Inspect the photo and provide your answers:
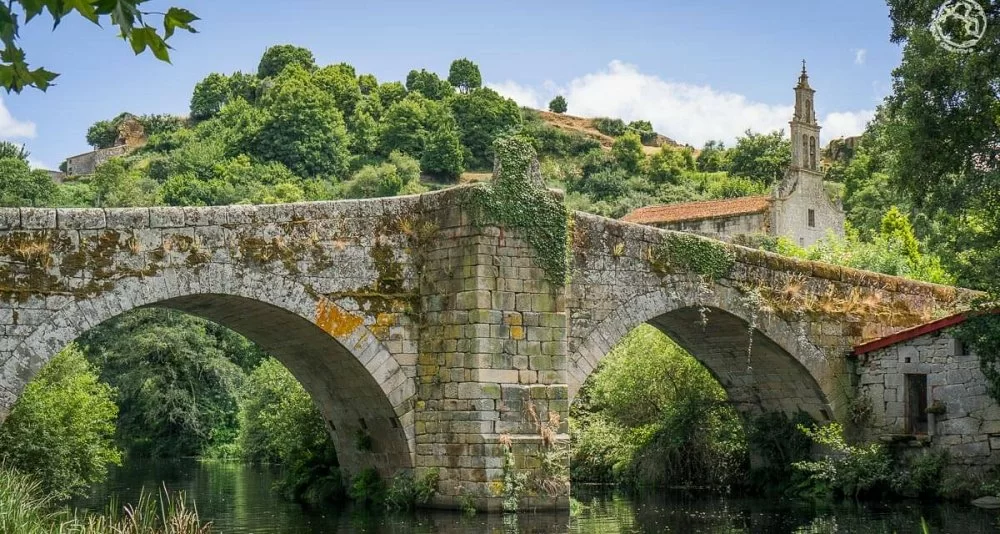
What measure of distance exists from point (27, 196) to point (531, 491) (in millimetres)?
39585

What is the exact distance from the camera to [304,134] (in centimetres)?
7162

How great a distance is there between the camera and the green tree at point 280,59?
9550 cm

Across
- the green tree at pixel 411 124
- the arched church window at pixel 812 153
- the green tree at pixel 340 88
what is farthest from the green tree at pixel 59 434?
the green tree at pixel 340 88

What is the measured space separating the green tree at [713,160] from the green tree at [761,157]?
160cm

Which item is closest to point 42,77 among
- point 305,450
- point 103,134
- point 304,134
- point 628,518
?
point 628,518

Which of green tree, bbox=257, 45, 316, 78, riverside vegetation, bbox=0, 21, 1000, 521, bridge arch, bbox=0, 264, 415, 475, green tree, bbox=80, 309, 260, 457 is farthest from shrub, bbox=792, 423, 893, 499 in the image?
green tree, bbox=257, 45, 316, 78

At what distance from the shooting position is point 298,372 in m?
18.1

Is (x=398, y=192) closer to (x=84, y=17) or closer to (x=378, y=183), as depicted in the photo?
(x=378, y=183)

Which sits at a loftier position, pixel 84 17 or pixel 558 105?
pixel 558 105

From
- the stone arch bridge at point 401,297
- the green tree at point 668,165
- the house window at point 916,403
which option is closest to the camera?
the stone arch bridge at point 401,297

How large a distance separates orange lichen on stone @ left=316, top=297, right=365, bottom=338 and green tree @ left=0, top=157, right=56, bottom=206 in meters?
34.8

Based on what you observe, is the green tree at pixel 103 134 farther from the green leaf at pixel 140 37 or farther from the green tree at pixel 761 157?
the green leaf at pixel 140 37

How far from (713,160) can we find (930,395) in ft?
209

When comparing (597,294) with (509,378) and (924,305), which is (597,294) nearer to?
(509,378)
